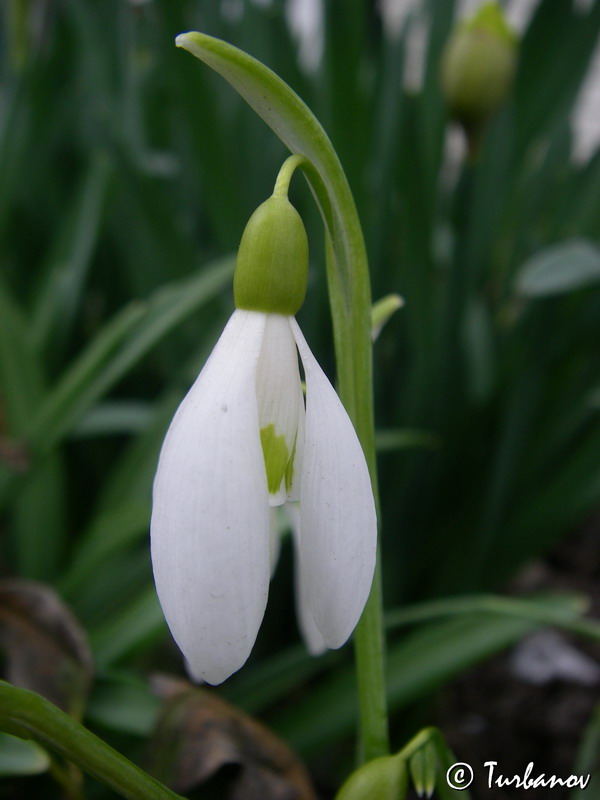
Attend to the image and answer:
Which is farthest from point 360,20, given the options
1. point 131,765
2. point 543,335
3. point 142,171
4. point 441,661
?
point 131,765

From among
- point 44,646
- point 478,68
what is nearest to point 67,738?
point 44,646

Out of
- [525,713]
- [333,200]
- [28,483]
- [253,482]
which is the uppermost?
[333,200]

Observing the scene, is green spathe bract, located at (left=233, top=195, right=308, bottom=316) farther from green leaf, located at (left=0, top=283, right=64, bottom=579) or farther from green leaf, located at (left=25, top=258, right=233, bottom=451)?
green leaf, located at (left=0, top=283, right=64, bottom=579)

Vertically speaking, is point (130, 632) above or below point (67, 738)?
below

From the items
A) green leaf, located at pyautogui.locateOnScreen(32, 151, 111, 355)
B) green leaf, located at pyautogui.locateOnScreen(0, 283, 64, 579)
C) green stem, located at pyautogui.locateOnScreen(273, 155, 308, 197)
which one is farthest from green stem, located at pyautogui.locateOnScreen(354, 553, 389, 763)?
green leaf, located at pyautogui.locateOnScreen(32, 151, 111, 355)

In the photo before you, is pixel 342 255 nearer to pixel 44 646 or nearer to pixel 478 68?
pixel 44 646
